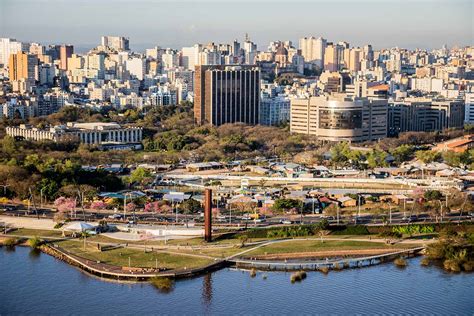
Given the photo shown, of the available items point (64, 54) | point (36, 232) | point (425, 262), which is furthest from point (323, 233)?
point (64, 54)

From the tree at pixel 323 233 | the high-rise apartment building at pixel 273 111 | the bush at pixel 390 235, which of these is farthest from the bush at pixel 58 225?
the high-rise apartment building at pixel 273 111

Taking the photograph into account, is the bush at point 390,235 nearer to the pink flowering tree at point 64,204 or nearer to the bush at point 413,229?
the bush at point 413,229

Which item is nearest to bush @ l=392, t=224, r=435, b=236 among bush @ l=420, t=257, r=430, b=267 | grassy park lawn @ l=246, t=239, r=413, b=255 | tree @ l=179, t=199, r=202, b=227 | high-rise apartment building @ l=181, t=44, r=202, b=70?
grassy park lawn @ l=246, t=239, r=413, b=255

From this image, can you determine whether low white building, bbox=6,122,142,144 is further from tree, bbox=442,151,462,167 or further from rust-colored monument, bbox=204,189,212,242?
rust-colored monument, bbox=204,189,212,242

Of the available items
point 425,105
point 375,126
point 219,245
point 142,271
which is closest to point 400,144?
point 375,126

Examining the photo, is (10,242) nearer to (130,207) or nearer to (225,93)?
(130,207)
